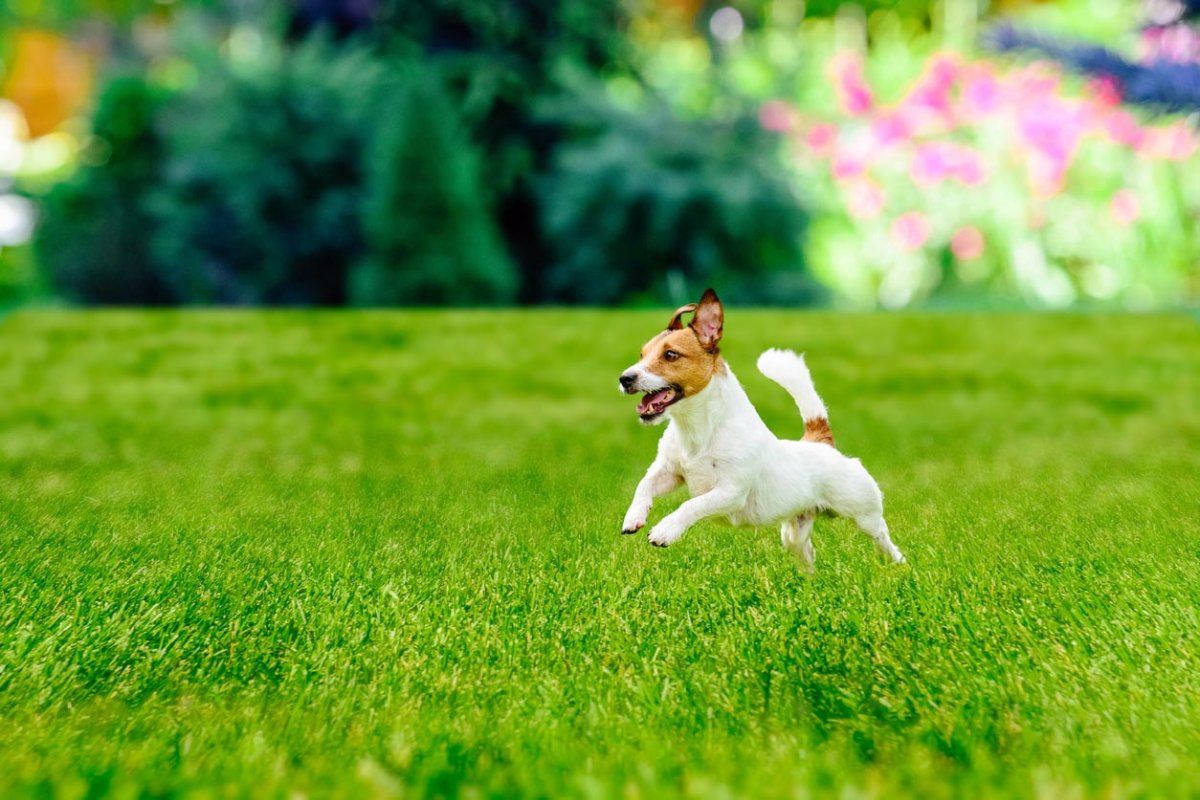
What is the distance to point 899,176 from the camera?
993 cm

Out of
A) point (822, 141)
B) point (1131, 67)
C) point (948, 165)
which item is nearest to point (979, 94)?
point (948, 165)

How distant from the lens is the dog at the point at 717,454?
2109mm

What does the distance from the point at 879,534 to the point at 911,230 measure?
7.68m

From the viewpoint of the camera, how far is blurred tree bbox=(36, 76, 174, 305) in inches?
411

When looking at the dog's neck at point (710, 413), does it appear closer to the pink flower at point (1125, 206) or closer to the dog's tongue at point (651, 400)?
the dog's tongue at point (651, 400)

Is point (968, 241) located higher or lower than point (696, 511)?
lower

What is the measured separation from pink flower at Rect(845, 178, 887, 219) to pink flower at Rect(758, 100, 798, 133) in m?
0.80

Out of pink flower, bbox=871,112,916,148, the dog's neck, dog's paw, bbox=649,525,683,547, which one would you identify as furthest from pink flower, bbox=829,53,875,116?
dog's paw, bbox=649,525,683,547

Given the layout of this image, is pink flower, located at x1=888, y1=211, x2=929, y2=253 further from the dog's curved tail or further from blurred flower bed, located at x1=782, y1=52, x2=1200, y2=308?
the dog's curved tail

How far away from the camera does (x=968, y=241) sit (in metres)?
9.79

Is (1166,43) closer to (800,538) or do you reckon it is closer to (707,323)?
(800,538)

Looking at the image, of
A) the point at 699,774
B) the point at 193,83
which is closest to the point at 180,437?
the point at 699,774

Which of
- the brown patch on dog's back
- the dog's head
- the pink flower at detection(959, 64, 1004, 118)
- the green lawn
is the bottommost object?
the pink flower at detection(959, 64, 1004, 118)

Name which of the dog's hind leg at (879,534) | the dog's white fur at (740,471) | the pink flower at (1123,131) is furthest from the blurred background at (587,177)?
the dog's white fur at (740,471)
